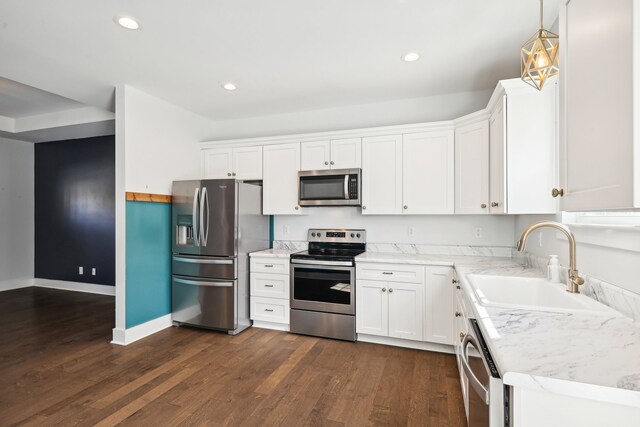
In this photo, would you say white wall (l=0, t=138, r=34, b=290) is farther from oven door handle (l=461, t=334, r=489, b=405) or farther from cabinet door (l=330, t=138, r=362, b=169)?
oven door handle (l=461, t=334, r=489, b=405)

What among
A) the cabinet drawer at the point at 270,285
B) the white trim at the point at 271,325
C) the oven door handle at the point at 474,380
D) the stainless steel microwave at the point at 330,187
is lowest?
the white trim at the point at 271,325

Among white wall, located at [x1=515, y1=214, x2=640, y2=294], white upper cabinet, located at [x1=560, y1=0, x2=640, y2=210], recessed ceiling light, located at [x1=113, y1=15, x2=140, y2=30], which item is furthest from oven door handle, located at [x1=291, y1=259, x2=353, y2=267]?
recessed ceiling light, located at [x1=113, y1=15, x2=140, y2=30]

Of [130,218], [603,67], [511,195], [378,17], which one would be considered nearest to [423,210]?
[511,195]

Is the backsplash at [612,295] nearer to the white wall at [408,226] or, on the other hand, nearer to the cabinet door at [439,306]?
the cabinet door at [439,306]

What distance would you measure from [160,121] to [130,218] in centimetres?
116

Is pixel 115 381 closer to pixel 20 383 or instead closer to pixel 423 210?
pixel 20 383

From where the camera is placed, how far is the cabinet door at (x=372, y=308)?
3049mm

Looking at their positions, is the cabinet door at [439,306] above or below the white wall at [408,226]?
below

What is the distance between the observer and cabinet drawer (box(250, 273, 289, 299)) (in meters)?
3.44

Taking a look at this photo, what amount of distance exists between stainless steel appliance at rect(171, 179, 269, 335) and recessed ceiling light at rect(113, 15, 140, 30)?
155 centimetres

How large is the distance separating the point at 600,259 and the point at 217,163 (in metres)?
3.77

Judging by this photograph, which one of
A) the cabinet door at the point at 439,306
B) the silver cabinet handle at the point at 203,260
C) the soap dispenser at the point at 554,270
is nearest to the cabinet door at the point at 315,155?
the silver cabinet handle at the point at 203,260

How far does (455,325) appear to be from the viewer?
278 cm

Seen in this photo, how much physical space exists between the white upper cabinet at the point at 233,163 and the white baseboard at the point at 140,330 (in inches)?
70.9
